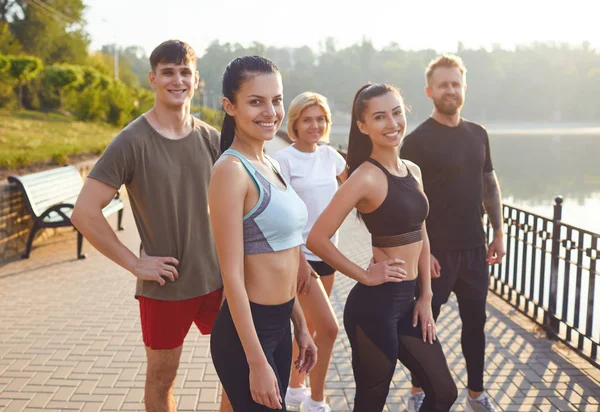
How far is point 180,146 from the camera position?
2842mm

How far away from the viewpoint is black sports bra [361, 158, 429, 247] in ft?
9.14

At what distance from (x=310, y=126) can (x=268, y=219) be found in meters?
2.01

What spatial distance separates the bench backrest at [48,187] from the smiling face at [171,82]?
243 inches

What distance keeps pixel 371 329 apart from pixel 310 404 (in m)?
1.15

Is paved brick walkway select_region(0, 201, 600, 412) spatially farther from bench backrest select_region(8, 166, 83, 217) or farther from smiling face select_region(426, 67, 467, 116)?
smiling face select_region(426, 67, 467, 116)

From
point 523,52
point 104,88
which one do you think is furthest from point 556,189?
point 523,52

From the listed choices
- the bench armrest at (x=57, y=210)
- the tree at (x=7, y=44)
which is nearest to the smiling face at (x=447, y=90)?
the bench armrest at (x=57, y=210)

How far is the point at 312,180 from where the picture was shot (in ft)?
12.9

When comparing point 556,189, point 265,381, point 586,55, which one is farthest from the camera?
point 586,55

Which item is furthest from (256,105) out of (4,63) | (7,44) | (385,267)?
(7,44)

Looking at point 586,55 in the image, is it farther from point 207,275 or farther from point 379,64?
point 207,275

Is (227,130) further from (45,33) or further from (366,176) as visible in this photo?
(45,33)

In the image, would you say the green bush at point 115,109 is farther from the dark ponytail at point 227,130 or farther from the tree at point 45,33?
the dark ponytail at point 227,130

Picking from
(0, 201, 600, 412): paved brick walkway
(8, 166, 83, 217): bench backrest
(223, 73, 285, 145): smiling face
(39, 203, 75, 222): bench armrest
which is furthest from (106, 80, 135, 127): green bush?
(223, 73, 285, 145): smiling face
